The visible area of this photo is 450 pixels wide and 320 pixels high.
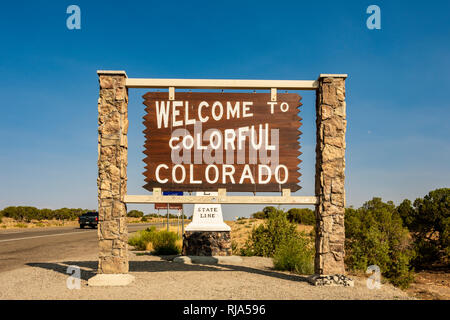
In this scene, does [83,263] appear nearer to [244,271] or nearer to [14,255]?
[14,255]

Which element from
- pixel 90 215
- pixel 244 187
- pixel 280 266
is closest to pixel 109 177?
pixel 244 187

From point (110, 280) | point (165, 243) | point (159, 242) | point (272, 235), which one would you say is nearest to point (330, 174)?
point (110, 280)

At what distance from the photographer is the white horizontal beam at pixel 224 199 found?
8.55 meters

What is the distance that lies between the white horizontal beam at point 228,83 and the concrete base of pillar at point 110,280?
4.89 m

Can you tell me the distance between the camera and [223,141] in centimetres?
903

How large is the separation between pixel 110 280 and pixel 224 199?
11.2 ft

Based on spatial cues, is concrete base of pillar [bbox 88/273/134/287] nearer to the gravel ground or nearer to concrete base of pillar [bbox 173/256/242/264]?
the gravel ground

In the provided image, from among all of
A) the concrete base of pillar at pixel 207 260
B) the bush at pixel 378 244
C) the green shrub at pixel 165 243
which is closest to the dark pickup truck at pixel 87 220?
the green shrub at pixel 165 243

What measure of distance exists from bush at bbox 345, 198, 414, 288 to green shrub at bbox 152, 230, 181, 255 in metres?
7.07

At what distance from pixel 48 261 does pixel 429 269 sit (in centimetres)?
1682

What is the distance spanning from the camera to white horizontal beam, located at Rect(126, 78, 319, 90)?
8.95 metres

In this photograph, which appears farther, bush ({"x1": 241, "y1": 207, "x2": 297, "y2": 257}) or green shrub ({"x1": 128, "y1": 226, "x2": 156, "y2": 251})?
green shrub ({"x1": 128, "y1": 226, "x2": 156, "y2": 251})

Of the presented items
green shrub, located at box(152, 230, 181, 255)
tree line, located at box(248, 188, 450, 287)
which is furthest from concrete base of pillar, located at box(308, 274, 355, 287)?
green shrub, located at box(152, 230, 181, 255)

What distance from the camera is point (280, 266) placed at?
10469 millimetres
